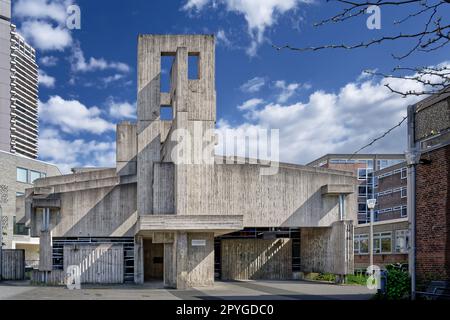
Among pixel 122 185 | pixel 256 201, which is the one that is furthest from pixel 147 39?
pixel 256 201

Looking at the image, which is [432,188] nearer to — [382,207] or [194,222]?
[194,222]

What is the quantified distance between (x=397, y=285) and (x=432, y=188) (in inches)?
132

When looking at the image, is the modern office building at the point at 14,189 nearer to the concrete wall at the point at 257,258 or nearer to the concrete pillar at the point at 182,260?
the concrete wall at the point at 257,258

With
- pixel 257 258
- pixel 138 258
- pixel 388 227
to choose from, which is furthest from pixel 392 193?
pixel 138 258

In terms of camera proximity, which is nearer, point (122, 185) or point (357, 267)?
point (122, 185)

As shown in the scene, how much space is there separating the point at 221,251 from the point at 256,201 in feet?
25.4

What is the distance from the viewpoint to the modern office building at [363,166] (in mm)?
74562

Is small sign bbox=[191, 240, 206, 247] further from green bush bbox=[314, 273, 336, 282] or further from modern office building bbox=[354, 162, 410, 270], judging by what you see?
modern office building bbox=[354, 162, 410, 270]

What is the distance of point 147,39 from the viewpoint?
30016 millimetres

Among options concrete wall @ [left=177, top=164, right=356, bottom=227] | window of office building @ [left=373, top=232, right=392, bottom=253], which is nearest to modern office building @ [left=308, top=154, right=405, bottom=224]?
window of office building @ [left=373, top=232, right=392, bottom=253]

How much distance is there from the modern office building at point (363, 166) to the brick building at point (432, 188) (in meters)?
54.7

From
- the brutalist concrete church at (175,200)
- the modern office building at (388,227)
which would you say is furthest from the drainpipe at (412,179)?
the brutalist concrete church at (175,200)

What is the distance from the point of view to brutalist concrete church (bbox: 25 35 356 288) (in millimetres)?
26438

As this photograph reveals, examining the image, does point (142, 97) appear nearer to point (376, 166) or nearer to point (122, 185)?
point (122, 185)
